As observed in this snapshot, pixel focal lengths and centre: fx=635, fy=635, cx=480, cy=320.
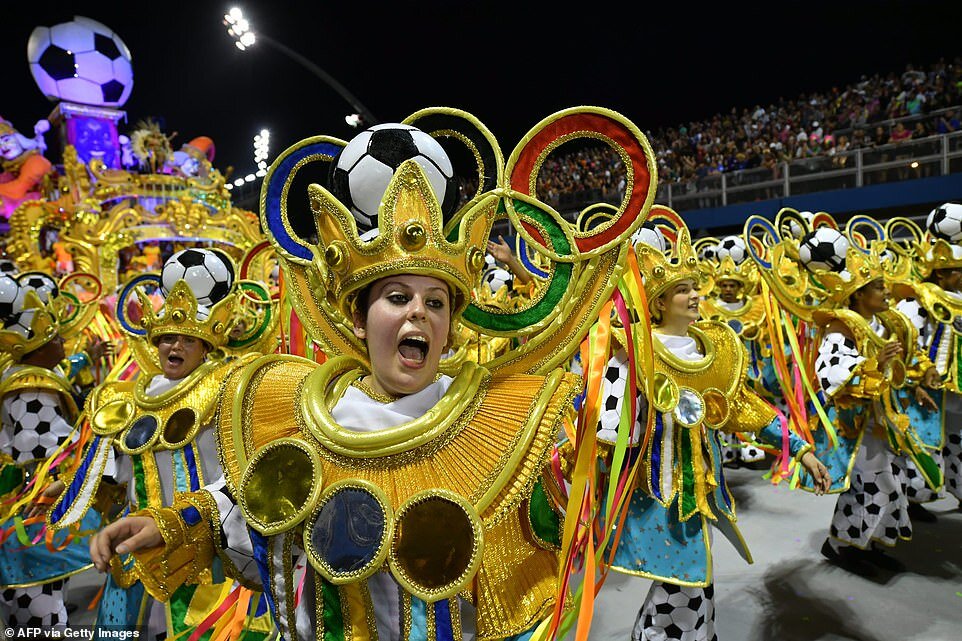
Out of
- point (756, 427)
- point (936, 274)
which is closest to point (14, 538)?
point (756, 427)

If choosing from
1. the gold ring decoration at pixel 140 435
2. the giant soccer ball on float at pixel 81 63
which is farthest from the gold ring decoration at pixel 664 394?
the giant soccer ball on float at pixel 81 63

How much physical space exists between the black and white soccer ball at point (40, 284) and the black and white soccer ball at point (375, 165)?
3198mm

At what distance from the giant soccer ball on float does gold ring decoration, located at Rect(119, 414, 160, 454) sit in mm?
22264

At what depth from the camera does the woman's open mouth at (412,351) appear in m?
1.46

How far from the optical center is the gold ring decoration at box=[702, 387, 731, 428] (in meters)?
2.90

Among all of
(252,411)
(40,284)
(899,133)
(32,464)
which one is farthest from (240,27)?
(899,133)

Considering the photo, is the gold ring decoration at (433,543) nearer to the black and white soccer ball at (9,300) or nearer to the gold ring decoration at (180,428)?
the gold ring decoration at (180,428)

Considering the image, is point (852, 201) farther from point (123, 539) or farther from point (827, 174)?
point (123, 539)

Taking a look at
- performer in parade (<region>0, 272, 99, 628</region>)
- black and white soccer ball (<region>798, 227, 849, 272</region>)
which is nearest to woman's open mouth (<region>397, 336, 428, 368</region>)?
performer in parade (<region>0, 272, 99, 628</region>)

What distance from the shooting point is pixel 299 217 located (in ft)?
5.94

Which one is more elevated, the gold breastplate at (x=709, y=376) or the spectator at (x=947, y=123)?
the spectator at (x=947, y=123)

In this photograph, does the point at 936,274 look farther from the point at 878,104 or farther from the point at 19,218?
the point at 19,218

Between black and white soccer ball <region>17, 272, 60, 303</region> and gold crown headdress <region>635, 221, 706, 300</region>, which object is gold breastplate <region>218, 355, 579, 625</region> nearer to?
gold crown headdress <region>635, 221, 706, 300</region>

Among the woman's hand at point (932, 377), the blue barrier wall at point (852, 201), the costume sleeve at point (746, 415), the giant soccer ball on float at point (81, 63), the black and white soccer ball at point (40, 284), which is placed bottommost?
the woman's hand at point (932, 377)
